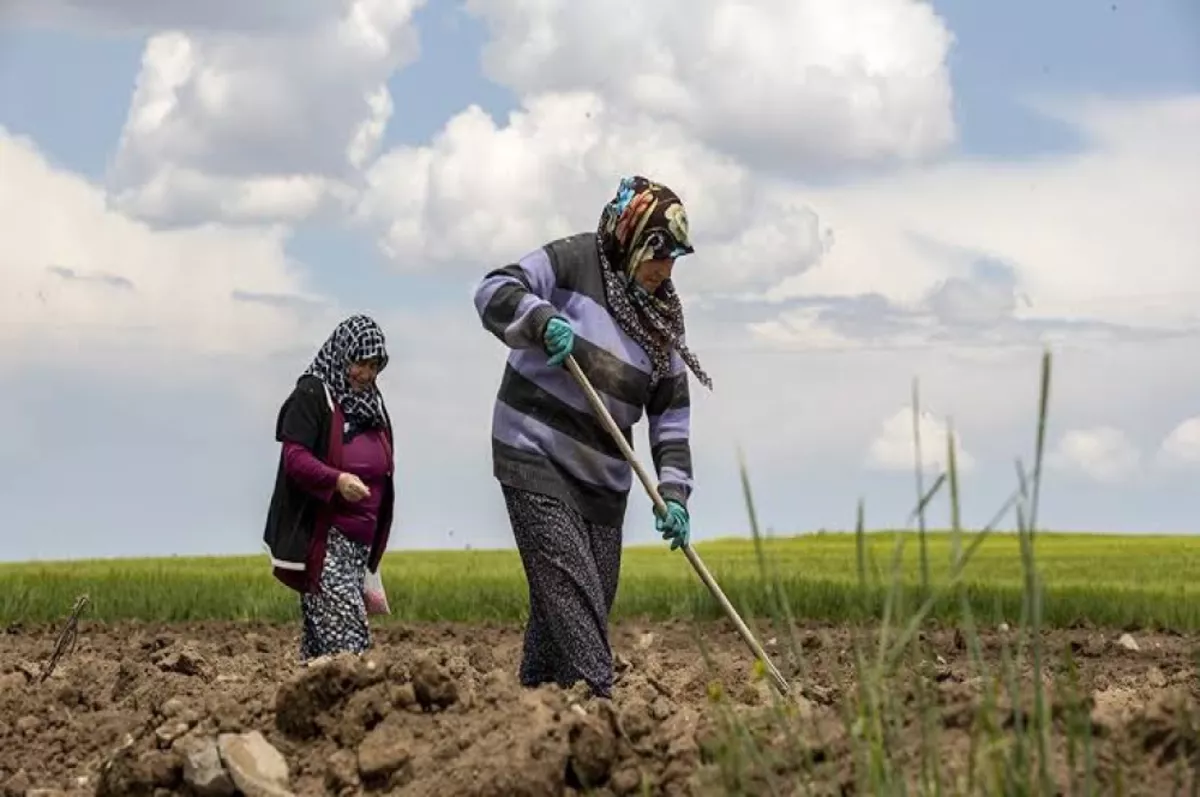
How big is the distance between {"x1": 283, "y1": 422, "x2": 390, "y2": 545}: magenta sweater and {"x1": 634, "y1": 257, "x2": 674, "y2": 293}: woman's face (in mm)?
1691

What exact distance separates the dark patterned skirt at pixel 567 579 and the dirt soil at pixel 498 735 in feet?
1.30

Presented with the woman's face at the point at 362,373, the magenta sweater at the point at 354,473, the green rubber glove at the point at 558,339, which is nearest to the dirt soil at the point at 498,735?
the magenta sweater at the point at 354,473

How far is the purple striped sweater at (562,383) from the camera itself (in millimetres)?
6441

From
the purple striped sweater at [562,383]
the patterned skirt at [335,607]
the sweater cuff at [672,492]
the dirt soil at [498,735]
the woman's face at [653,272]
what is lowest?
the dirt soil at [498,735]

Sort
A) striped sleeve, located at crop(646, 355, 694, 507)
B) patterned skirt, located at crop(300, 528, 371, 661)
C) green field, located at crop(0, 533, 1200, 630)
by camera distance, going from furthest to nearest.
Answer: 1. green field, located at crop(0, 533, 1200, 630)
2. patterned skirt, located at crop(300, 528, 371, 661)
3. striped sleeve, located at crop(646, 355, 694, 507)

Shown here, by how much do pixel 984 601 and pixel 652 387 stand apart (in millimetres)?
6613

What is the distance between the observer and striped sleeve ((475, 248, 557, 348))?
6.28 meters

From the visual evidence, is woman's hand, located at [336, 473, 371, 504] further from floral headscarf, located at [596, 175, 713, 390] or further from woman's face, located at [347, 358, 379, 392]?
floral headscarf, located at [596, 175, 713, 390]

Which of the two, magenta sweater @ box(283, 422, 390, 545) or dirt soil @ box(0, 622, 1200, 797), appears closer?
dirt soil @ box(0, 622, 1200, 797)

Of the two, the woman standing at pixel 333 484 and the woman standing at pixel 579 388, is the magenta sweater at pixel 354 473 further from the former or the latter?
the woman standing at pixel 579 388

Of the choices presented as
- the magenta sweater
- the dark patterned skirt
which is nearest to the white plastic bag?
the magenta sweater

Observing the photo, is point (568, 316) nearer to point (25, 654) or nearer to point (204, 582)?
point (25, 654)

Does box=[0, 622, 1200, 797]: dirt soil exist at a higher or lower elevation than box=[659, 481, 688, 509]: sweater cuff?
lower

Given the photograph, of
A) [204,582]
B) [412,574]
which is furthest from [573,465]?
[412,574]
